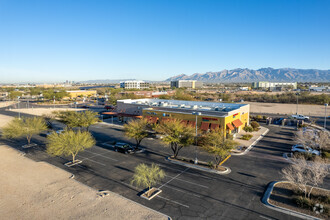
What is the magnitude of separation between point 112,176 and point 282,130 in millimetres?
40655

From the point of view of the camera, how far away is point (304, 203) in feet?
55.2

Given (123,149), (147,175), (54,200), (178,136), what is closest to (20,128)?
(123,149)

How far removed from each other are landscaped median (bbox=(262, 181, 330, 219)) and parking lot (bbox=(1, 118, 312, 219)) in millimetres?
Result: 731

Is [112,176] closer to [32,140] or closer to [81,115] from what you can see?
[81,115]

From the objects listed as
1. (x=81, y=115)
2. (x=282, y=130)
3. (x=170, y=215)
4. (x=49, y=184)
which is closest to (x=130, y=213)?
(x=170, y=215)

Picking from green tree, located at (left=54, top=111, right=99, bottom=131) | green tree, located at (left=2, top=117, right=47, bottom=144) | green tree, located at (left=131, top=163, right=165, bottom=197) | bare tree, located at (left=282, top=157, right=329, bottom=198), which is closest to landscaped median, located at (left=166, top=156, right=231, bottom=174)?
green tree, located at (left=131, top=163, right=165, bottom=197)

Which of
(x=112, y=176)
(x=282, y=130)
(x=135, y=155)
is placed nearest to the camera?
(x=112, y=176)

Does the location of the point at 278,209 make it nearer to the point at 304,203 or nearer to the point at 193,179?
the point at 304,203

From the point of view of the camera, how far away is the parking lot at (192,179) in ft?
54.2

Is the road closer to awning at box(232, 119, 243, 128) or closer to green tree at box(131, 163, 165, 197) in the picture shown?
green tree at box(131, 163, 165, 197)

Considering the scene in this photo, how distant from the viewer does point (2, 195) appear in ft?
62.1

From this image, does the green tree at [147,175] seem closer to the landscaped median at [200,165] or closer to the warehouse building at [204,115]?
the landscaped median at [200,165]

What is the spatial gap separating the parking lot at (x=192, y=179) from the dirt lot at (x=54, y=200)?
1.34m

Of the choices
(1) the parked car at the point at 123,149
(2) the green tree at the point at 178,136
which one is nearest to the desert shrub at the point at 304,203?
(2) the green tree at the point at 178,136
